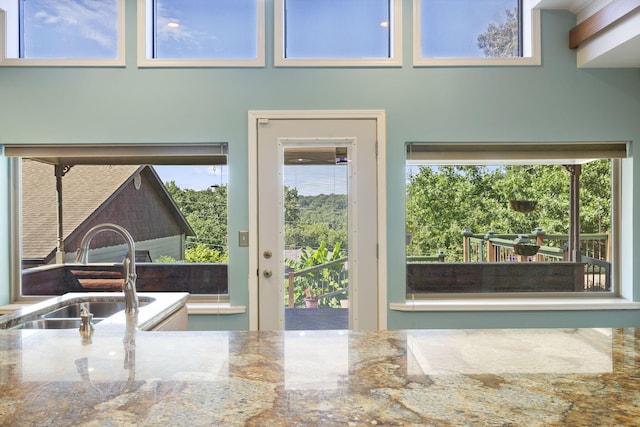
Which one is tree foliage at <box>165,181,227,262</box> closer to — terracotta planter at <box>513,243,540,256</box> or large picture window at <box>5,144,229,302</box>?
large picture window at <box>5,144,229,302</box>

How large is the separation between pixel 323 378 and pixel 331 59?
2.58 m

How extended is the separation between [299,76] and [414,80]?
77 cm

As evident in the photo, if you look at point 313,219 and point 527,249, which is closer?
point 313,219

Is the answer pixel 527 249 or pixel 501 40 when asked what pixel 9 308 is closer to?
pixel 527 249

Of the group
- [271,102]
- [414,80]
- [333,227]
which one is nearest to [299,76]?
[271,102]

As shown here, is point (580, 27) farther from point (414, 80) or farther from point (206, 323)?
point (206, 323)

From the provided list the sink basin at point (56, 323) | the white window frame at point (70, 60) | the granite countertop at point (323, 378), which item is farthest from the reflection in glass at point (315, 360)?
the white window frame at point (70, 60)

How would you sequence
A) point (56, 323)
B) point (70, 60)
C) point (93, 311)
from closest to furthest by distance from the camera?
point (56, 323) < point (93, 311) < point (70, 60)

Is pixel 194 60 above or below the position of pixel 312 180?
above

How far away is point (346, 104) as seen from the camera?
3.22 meters

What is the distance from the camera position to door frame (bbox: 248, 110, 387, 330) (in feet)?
10.5

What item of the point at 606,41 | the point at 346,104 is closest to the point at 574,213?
the point at 606,41

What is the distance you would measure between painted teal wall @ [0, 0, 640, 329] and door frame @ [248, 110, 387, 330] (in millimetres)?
46

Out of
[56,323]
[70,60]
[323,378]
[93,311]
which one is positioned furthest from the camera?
[70,60]
